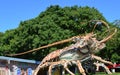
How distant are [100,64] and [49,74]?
103 inches

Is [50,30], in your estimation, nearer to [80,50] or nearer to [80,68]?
[80,50]

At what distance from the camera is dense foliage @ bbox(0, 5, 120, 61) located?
1770 inches

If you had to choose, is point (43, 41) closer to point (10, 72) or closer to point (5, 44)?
point (5, 44)

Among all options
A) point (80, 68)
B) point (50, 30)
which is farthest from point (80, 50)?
point (50, 30)

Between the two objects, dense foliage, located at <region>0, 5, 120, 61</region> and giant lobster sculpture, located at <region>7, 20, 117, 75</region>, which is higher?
dense foliage, located at <region>0, 5, 120, 61</region>

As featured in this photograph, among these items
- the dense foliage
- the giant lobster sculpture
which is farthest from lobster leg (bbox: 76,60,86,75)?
the dense foliage

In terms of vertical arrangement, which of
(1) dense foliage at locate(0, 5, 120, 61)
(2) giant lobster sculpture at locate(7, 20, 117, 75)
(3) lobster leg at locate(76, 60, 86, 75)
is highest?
(1) dense foliage at locate(0, 5, 120, 61)

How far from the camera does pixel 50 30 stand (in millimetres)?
45875

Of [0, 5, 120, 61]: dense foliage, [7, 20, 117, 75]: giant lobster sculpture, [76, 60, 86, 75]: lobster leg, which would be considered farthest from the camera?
[0, 5, 120, 61]: dense foliage

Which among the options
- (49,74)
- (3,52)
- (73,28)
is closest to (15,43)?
(3,52)

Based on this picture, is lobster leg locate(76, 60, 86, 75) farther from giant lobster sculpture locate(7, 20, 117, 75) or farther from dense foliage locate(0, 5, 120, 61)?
dense foliage locate(0, 5, 120, 61)

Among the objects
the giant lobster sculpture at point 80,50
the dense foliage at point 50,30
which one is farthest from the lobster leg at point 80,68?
the dense foliage at point 50,30

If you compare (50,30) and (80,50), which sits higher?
(50,30)

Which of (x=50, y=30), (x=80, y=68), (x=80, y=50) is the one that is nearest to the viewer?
(x=80, y=68)
